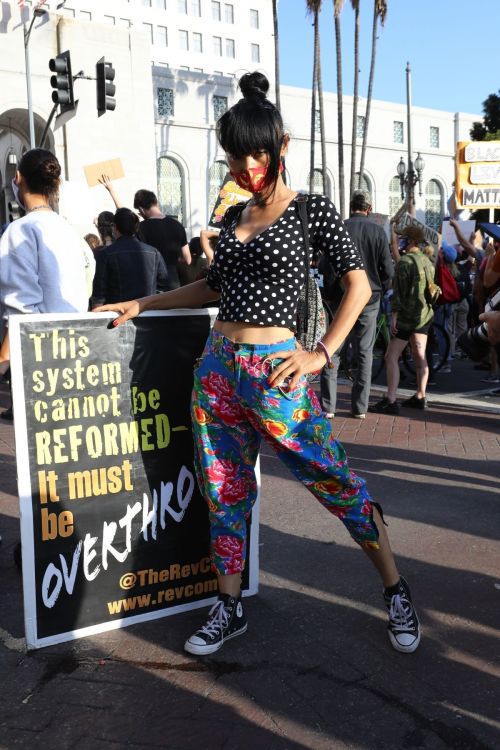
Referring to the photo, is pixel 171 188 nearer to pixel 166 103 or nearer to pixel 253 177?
pixel 166 103

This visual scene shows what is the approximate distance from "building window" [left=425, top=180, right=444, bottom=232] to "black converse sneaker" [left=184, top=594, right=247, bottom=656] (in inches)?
1979

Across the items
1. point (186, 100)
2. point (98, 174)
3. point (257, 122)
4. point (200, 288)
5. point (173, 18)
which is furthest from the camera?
point (173, 18)

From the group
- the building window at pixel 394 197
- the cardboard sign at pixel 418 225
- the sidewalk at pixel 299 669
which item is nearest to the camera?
the sidewalk at pixel 299 669

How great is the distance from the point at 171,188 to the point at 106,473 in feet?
122

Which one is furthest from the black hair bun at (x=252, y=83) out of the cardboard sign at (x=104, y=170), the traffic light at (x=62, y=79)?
the traffic light at (x=62, y=79)

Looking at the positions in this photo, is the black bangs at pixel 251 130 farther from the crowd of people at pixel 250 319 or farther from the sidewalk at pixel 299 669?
the sidewalk at pixel 299 669

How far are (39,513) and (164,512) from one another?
1.74ft

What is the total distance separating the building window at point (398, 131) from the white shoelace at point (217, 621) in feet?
164

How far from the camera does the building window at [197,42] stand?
7981 centimetres

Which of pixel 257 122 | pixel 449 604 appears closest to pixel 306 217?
pixel 257 122

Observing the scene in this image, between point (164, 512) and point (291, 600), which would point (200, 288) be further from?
point (291, 600)

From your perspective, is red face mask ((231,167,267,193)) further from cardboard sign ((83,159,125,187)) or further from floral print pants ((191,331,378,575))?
cardboard sign ((83,159,125,187))

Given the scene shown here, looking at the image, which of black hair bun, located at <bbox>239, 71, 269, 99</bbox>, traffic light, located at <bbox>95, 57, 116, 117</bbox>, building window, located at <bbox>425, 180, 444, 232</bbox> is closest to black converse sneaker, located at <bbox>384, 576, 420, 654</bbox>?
black hair bun, located at <bbox>239, 71, 269, 99</bbox>

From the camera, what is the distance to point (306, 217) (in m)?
2.69
